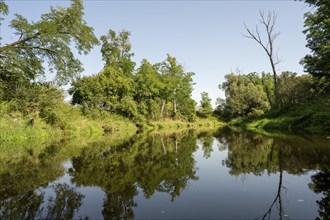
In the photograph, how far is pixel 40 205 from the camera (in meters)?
5.00

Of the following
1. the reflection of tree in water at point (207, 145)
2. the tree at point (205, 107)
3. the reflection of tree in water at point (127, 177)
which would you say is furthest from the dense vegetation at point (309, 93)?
→ the tree at point (205, 107)

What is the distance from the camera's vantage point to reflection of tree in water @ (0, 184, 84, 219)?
14.6 feet

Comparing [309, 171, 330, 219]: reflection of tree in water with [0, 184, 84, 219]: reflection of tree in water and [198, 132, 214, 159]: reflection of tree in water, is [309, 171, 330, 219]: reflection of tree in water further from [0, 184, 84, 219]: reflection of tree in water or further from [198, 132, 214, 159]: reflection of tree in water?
[198, 132, 214, 159]: reflection of tree in water

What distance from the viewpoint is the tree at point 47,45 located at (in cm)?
1844

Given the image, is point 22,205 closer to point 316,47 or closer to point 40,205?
point 40,205

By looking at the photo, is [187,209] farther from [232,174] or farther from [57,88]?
[57,88]

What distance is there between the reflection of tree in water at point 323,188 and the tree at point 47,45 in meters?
18.2

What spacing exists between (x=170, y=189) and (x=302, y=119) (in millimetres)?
23613

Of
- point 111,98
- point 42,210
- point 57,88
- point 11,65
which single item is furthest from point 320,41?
point 42,210

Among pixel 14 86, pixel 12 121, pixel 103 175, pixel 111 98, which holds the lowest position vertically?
pixel 103 175

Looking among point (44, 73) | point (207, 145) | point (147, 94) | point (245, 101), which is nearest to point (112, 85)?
point (147, 94)

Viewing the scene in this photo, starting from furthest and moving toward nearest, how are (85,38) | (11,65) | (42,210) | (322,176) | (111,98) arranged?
1. (111,98)
2. (85,38)
3. (11,65)
4. (322,176)
5. (42,210)

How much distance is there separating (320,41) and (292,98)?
26.3 ft

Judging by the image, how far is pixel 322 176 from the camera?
6.75 meters
